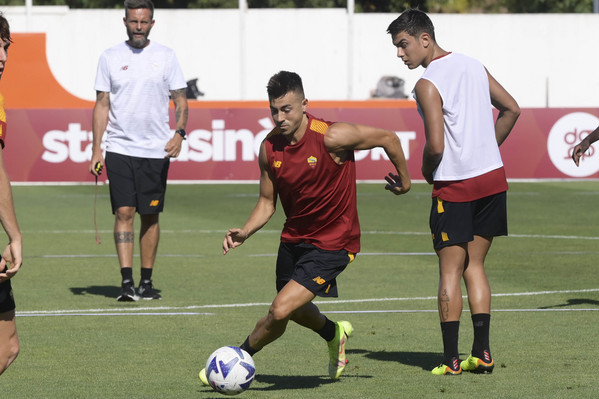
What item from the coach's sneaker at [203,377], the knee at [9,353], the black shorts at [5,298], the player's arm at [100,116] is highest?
the player's arm at [100,116]

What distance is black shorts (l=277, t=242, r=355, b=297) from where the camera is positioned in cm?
709

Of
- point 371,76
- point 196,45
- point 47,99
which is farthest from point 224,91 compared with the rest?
point 47,99

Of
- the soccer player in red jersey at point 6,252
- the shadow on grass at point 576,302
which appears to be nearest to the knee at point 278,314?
the soccer player in red jersey at point 6,252

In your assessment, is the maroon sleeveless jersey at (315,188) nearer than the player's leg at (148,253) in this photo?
Yes

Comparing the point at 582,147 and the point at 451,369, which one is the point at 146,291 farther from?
the point at 451,369

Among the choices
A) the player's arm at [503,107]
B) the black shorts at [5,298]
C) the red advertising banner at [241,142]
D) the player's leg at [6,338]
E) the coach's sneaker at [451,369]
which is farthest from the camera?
the red advertising banner at [241,142]

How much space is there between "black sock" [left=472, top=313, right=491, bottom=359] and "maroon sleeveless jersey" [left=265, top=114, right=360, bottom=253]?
885 mm

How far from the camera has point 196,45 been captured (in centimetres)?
4244

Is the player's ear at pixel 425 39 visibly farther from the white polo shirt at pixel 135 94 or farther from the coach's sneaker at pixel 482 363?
the white polo shirt at pixel 135 94

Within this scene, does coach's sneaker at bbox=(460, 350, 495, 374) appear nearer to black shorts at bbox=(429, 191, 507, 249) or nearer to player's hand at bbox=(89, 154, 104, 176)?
black shorts at bbox=(429, 191, 507, 249)

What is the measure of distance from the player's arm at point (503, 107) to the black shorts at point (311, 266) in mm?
1355

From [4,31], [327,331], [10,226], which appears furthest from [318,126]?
[10,226]

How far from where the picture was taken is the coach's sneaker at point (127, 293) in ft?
34.7

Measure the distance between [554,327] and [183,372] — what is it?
2964mm
